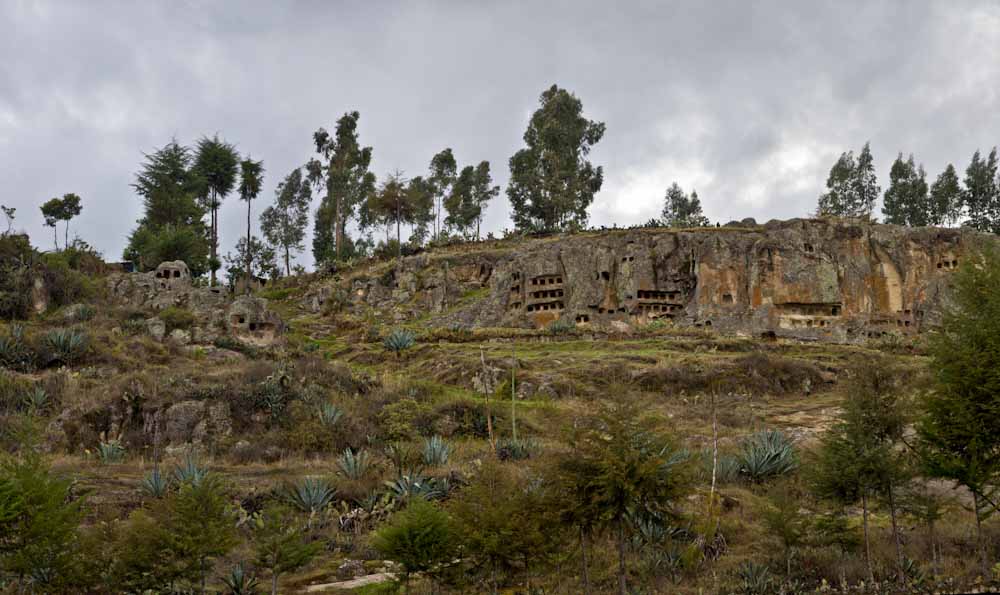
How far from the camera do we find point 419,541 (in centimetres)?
1309

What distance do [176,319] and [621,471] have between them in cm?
3032

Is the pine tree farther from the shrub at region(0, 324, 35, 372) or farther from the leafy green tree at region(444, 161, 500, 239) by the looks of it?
the shrub at region(0, 324, 35, 372)

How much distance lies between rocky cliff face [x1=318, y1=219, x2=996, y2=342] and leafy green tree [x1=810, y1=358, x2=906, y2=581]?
27.7 metres

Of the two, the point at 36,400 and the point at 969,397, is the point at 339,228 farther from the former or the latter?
the point at 969,397

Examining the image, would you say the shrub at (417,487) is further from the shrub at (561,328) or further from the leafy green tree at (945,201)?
the leafy green tree at (945,201)

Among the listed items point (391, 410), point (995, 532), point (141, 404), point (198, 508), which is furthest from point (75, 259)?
point (995, 532)

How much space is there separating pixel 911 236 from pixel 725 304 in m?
13.1

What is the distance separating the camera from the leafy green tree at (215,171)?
60594 mm

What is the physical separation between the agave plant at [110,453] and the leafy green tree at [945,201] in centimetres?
6539

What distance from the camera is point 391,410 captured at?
998 inches

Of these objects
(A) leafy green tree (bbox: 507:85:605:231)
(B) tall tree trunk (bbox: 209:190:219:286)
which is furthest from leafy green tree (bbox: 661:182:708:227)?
(B) tall tree trunk (bbox: 209:190:219:286)

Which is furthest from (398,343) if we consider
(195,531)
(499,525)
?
(499,525)

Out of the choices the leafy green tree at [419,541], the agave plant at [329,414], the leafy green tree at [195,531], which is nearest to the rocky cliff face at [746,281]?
the agave plant at [329,414]

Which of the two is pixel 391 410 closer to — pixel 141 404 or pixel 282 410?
pixel 282 410
